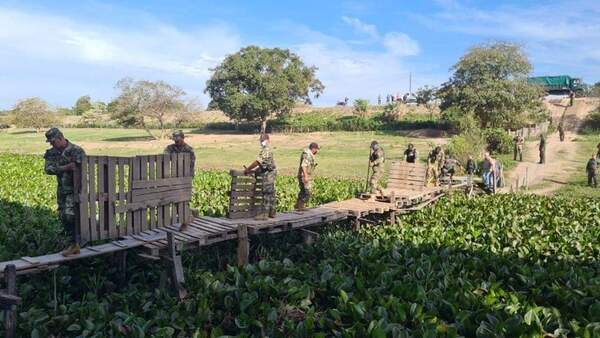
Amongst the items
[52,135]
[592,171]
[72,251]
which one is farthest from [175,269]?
[592,171]

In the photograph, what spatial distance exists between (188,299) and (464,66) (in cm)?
4018

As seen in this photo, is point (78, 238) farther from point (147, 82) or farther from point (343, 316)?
point (147, 82)

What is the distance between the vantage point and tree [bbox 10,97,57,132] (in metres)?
76.3

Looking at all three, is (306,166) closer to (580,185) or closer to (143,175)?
(143,175)

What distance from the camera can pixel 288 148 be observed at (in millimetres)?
46469

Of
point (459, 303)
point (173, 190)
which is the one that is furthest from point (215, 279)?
point (459, 303)

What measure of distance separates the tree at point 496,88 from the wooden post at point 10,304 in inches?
1503

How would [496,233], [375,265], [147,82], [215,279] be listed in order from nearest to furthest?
[215,279]
[375,265]
[496,233]
[147,82]

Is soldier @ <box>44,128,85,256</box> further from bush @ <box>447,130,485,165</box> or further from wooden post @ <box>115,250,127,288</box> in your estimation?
bush @ <box>447,130,485,165</box>

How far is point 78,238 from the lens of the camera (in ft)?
24.7


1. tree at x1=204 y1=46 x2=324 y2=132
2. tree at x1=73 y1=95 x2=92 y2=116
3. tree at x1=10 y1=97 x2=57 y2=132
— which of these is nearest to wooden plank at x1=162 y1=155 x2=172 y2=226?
tree at x1=204 y1=46 x2=324 y2=132

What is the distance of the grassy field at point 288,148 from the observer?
3347cm

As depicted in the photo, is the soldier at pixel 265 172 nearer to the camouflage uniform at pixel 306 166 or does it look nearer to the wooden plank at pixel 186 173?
the wooden plank at pixel 186 173

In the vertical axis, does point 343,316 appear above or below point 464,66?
below
